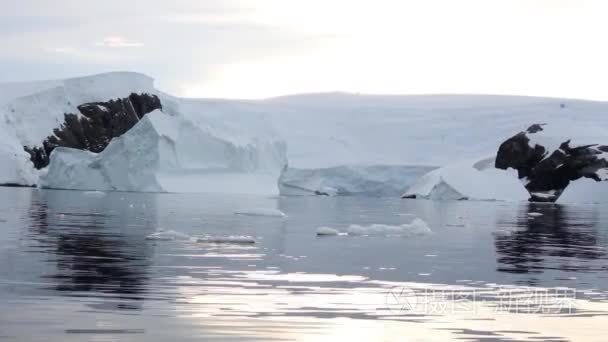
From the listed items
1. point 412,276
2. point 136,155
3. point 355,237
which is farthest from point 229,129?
point 412,276

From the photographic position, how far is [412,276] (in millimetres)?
13008

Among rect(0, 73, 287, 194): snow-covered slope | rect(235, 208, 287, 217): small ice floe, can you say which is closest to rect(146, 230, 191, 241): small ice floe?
rect(235, 208, 287, 217): small ice floe

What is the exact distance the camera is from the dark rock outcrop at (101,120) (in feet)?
262

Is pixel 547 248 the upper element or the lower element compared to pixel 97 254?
upper

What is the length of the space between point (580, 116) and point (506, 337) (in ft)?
253

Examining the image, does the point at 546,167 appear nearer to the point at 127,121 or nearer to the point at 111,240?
the point at 127,121

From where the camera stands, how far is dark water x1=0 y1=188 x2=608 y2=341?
8.35m

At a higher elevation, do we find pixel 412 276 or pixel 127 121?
pixel 127 121

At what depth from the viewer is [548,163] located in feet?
208

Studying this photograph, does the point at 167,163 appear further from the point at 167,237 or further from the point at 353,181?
the point at 167,237

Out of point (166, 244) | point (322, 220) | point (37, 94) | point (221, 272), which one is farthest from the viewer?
point (37, 94)

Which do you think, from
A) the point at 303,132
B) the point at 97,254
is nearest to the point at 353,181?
the point at 303,132

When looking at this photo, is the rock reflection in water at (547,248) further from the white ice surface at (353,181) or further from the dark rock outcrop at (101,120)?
the dark rock outcrop at (101,120)

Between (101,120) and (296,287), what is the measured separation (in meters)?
74.3
